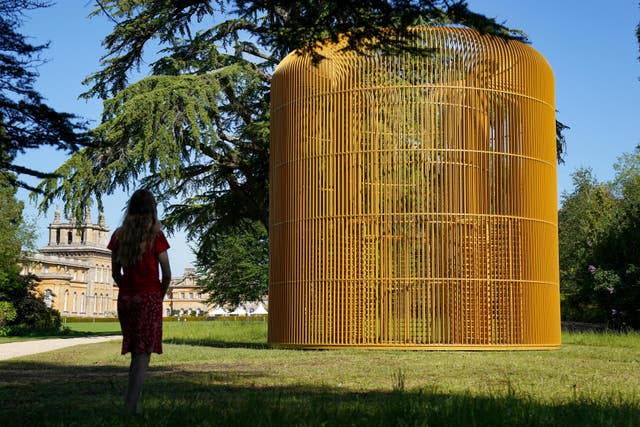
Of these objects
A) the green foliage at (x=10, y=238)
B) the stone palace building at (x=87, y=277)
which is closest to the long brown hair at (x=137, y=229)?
the green foliage at (x=10, y=238)

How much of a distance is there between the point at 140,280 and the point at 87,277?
140371 mm

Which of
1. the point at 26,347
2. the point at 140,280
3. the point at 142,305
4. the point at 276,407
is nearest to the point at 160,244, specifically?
the point at 140,280

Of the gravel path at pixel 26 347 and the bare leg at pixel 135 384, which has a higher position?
the bare leg at pixel 135 384

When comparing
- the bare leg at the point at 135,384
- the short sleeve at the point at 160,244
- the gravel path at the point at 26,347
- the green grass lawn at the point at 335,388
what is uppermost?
the short sleeve at the point at 160,244

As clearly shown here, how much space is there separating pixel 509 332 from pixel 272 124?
6412 millimetres

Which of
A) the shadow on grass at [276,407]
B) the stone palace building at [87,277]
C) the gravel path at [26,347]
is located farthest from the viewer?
the stone palace building at [87,277]

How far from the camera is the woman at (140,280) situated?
6.18 m

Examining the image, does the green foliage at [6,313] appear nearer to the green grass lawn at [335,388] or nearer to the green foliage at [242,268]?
the green foliage at [242,268]

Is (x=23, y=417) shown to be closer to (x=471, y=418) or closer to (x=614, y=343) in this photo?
(x=471, y=418)

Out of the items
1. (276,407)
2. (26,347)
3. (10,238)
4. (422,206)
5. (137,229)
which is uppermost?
(10,238)

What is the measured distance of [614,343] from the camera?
17891mm

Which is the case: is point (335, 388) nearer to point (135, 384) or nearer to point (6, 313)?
point (135, 384)

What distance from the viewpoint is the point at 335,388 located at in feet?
27.2

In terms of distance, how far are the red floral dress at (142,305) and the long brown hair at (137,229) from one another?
2.2 inches
